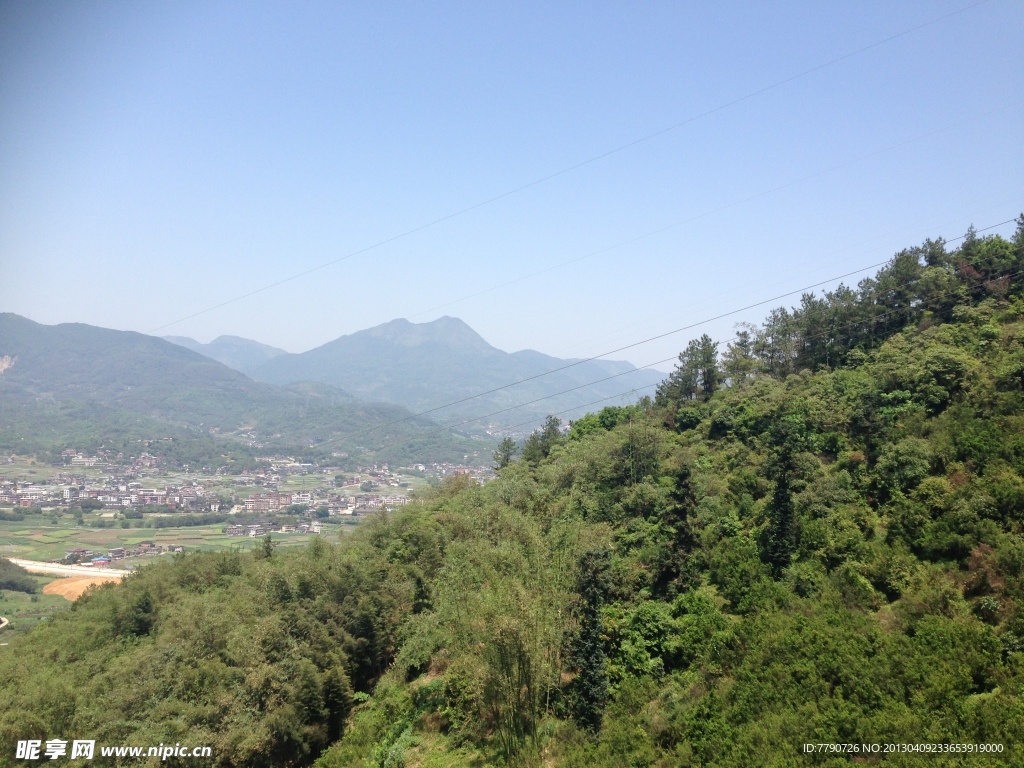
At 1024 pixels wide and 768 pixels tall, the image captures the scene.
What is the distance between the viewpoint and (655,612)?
16.0 metres

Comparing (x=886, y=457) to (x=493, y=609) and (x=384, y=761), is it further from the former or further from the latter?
(x=384, y=761)

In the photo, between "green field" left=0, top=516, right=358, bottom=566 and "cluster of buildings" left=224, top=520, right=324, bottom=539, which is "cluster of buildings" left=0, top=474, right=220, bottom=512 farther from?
"cluster of buildings" left=224, top=520, right=324, bottom=539

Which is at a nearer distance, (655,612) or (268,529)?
(655,612)

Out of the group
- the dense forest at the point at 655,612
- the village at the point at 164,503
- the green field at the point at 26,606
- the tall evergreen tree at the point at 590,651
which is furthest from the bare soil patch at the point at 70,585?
the tall evergreen tree at the point at 590,651

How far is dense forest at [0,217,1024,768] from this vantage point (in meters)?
11.4

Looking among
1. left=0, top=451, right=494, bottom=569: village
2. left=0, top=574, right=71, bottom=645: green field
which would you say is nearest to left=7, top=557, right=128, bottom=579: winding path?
left=0, top=451, right=494, bottom=569: village

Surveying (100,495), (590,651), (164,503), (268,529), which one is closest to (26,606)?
(268,529)

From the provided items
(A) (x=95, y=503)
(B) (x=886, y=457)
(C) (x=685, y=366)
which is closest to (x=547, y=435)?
(C) (x=685, y=366)

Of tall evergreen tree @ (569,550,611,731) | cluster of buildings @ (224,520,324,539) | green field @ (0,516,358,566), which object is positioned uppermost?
tall evergreen tree @ (569,550,611,731)

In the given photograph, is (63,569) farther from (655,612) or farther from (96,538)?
(655,612)

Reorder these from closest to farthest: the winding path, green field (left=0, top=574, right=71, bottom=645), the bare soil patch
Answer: green field (left=0, top=574, right=71, bottom=645) < the bare soil patch < the winding path

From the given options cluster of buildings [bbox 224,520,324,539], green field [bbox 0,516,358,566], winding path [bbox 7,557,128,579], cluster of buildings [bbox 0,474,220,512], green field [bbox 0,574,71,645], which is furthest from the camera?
cluster of buildings [bbox 0,474,220,512]

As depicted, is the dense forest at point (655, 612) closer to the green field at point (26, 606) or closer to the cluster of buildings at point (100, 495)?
the green field at point (26, 606)

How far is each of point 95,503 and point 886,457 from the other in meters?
108
